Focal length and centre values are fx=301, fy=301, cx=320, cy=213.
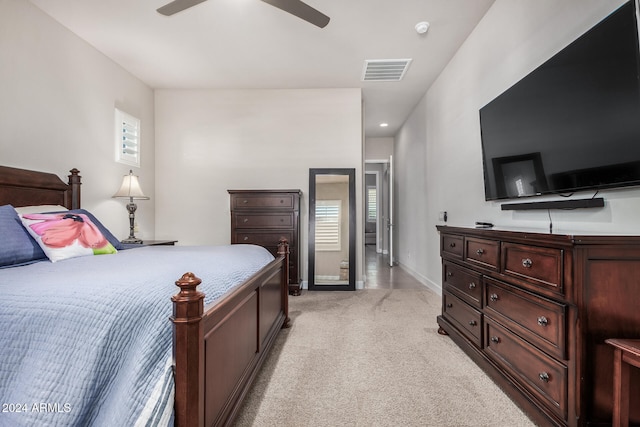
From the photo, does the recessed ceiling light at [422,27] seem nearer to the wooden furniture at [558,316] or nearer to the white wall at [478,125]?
the white wall at [478,125]

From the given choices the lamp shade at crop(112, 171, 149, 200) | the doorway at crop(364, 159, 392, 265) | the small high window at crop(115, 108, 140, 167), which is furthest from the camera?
the doorway at crop(364, 159, 392, 265)

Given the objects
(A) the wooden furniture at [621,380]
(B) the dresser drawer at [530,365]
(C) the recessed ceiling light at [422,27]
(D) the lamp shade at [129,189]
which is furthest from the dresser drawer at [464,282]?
(D) the lamp shade at [129,189]

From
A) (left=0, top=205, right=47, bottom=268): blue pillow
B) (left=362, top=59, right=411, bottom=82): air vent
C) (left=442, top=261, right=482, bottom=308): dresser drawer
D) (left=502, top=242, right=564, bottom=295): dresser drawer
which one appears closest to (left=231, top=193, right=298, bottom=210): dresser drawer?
(left=362, top=59, right=411, bottom=82): air vent

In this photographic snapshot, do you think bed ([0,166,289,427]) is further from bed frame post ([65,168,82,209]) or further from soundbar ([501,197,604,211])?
bed frame post ([65,168,82,209])

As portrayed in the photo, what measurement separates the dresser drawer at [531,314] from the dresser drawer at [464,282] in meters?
0.11

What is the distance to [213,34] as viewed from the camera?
122 inches

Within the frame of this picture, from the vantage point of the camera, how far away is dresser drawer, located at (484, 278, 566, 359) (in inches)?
51.1

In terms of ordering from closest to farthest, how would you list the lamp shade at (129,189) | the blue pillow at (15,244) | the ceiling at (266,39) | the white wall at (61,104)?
the blue pillow at (15,244) → the white wall at (61,104) → the ceiling at (266,39) → the lamp shade at (129,189)

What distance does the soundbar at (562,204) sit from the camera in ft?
5.21

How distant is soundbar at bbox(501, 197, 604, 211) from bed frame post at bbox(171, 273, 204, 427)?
6.43 ft

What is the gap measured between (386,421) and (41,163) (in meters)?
3.46

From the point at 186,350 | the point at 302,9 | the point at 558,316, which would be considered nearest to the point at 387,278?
the point at 558,316

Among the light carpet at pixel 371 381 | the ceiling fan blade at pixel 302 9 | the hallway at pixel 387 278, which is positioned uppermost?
the ceiling fan blade at pixel 302 9

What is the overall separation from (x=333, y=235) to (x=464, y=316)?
2.26 meters
